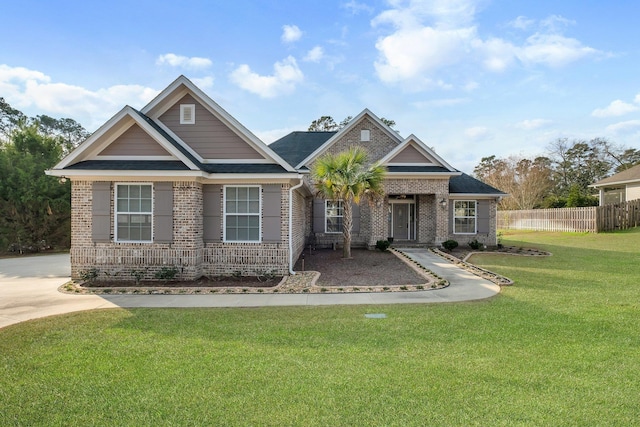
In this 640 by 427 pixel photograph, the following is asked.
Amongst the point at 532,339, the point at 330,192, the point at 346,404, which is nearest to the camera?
the point at 346,404

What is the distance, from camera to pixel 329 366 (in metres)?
4.46

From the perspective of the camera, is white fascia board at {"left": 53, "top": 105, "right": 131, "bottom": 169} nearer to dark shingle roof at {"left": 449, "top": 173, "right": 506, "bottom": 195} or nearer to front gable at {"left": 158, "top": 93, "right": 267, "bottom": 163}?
front gable at {"left": 158, "top": 93, "right": 267, "bottom": 163}

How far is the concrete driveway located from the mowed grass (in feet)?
2.63

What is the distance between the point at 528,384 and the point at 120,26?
53.8 ft

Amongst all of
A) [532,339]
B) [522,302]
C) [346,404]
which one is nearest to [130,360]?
[346,404]

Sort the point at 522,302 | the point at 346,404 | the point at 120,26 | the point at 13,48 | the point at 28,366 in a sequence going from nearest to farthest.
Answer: the point at 346,404 → the point at 28,366 → the point at 522,302 → the point at 13,48 → the point at 120,26

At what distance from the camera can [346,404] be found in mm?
3543

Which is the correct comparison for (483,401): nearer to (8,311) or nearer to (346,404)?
(346,404)

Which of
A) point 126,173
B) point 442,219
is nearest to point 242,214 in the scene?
point 126,173

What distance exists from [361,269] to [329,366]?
824 cm

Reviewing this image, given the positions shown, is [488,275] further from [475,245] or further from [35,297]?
[35,297]

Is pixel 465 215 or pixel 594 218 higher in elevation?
pixel 465 215

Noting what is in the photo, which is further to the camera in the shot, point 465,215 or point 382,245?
Answer: point 465,215

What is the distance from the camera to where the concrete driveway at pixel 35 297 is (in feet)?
24.1
